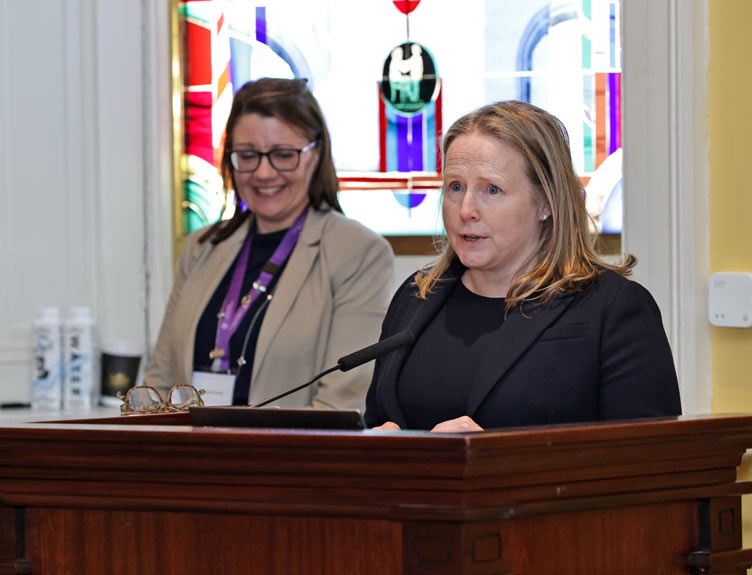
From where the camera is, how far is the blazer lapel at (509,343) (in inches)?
63.7

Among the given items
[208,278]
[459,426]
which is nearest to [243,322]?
[208,278]

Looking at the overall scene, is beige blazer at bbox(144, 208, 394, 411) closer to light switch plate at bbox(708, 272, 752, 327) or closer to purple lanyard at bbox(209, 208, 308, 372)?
purple lanyard at bbox(209, 208, 308, 372)

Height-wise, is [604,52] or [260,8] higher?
[260,8]

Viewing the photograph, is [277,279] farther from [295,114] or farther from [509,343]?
[509,343]

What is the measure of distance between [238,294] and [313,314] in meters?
0.22

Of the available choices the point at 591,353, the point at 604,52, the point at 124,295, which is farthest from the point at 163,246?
the point at 591,353

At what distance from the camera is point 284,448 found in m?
1.13

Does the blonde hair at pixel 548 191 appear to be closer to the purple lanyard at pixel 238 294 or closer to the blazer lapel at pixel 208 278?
the purple lanyard at pixel 238 294

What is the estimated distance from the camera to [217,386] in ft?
8.57

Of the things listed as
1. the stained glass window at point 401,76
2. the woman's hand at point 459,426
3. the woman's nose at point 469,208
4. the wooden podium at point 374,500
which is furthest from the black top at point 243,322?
the wooden podium at point 374,500

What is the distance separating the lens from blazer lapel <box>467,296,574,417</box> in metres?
1.62

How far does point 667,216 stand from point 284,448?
4.69 feet

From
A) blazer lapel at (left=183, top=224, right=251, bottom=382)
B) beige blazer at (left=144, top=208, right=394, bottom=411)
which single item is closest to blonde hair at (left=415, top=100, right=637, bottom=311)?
beige blazer at (left=144, top=208, right=394, bottom=411)

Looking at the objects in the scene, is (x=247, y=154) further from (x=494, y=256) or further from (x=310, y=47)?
(x=494, y=256)
